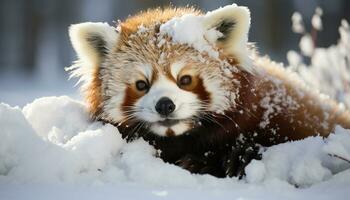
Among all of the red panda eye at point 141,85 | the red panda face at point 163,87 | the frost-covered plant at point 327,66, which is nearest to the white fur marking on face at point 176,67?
the red panda face at point 163,87

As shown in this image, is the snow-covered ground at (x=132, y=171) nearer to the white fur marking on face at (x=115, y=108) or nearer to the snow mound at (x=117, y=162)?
the snow mound at (x=117, y=162)

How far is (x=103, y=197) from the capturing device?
6.52 feet

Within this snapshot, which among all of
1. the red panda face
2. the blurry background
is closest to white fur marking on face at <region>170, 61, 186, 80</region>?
the red panda face

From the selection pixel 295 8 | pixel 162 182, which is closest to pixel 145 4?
pixel 295 8

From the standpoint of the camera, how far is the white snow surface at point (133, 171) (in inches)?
81.5

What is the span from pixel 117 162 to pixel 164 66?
1.81 ft

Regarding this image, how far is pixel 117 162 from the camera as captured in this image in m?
2.48

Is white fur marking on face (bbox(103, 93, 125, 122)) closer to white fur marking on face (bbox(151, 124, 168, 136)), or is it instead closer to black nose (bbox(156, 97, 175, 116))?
white fur marking on face (bbox(151, 124, 168, 136))

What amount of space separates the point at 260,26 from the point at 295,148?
12539 mm

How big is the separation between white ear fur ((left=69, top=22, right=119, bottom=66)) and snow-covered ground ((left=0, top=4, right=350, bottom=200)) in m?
0.54

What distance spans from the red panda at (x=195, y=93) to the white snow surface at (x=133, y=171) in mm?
220

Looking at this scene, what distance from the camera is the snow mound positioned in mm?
2258

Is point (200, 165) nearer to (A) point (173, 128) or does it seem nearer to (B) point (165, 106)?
(A) point (173, 128)

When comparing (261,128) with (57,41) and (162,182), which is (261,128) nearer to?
(162,182)
